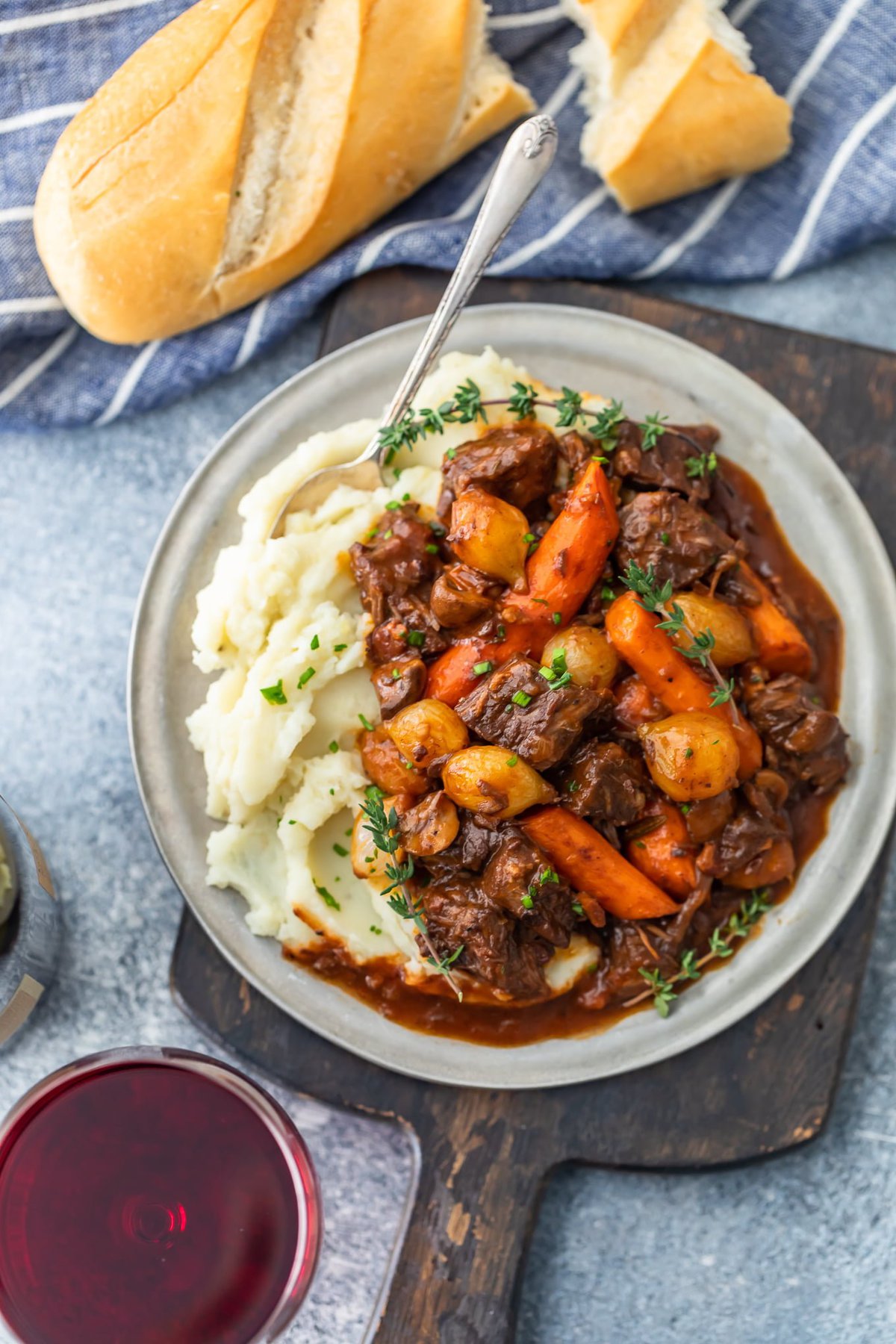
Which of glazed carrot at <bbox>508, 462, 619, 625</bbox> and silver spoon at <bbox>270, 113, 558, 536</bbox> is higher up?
silver spoon at <bbox>270, 113, 558, 536</bbox>

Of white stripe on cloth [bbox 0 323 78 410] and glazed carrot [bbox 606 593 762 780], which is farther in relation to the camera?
white stripe on cloth [bbox 0 323 78 410]

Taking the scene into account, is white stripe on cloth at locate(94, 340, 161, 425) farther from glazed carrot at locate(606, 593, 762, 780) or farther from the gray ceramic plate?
glazed carrot at locate(606, 593, 762, 780)

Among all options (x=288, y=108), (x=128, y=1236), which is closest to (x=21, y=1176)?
(x=128, y=1236)

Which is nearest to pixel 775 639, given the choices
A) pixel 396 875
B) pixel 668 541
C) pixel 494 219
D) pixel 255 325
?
pixel 668 541

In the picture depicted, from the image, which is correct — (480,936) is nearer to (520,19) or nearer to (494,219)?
(494,219)

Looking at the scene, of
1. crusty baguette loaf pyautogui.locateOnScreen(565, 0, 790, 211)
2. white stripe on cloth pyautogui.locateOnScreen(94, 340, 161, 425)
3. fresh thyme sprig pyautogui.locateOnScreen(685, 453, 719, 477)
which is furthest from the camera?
white stripe on cloth pyautogui.locateOnScreen(94, 340, 161, 425)

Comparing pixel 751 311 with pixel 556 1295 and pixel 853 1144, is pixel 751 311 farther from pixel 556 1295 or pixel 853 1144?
pixel 556 1295

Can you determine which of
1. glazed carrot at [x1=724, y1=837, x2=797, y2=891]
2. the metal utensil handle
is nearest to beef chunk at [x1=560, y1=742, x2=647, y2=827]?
glazed carrot at [x1=724, y1=837, x2=797, y2=891]
